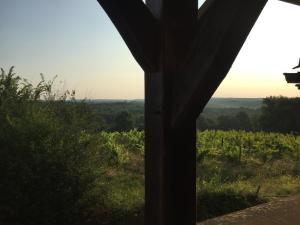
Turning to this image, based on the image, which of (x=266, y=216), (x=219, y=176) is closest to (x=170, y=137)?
(x=266, y=216)

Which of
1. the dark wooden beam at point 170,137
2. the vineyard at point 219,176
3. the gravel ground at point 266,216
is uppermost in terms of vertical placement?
the dark wooden beam at point 170,137

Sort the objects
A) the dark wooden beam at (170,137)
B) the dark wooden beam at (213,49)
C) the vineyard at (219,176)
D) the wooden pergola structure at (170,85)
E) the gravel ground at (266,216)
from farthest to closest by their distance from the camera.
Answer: the vineyard at (219,176)
the gravel ground at (266,216)
the dark wooden beam at (170,137)
the wooden pergola structure at (170,85)
the dark wooden beam at (213,49)

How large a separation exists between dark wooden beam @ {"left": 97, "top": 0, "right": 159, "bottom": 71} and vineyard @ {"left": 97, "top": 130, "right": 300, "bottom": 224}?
5.88m

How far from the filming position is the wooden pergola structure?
189 centimetres

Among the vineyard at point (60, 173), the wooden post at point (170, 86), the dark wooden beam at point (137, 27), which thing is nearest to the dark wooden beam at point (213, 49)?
the wooden post at point (170, 86)

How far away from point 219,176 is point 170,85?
11682mm

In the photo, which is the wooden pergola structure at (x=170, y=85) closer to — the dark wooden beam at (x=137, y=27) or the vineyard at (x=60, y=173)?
the dark wooden beam at (x=137, y=27)

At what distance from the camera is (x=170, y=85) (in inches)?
79.7

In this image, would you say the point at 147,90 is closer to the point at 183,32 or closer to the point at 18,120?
the point at 183,32

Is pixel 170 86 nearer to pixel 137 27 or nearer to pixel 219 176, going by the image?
pixel 137 27

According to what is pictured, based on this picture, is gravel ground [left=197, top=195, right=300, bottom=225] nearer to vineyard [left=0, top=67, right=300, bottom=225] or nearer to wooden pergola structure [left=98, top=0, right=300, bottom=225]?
vineyard [left=0, top=67, right=300, bottom=225]

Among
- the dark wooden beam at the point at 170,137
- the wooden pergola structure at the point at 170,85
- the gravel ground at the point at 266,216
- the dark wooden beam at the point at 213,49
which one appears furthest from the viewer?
the gravel ground at the point at 266,216

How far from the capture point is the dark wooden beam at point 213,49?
1.74m

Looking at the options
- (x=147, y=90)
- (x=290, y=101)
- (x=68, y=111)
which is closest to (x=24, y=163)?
(x=68, y=111)
